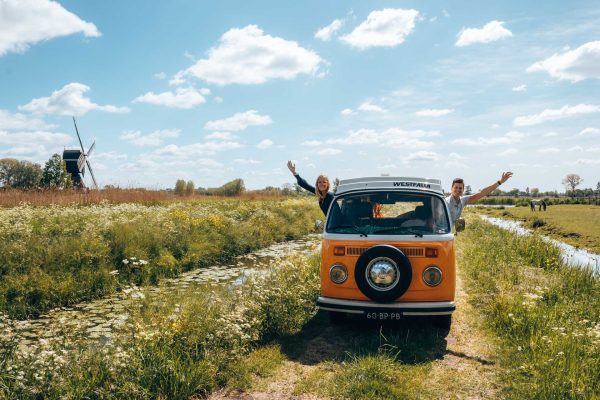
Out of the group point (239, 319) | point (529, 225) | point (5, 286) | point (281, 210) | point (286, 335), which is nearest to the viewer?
point (239, 319)

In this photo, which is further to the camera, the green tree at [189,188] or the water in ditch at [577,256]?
the green tree at [189,188]

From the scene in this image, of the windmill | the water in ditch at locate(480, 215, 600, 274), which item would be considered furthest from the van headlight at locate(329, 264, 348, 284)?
the windmill

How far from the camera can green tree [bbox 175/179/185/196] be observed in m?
41.6

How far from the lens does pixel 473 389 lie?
4996 mm

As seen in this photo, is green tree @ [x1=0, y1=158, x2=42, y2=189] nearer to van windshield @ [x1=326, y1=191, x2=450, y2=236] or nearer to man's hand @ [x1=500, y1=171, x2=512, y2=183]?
van windshield @ [x1=326, y1=191, x2=450, y2=236]

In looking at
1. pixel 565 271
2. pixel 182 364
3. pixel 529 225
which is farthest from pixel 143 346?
pixel 529 225

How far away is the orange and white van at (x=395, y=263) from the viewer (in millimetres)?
6070

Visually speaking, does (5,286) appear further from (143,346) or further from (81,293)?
(143,346)

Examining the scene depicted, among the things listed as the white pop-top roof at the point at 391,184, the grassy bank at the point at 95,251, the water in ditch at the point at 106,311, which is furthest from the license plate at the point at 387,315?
the grassy bank at the point at 95,251

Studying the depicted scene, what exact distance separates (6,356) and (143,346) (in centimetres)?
157

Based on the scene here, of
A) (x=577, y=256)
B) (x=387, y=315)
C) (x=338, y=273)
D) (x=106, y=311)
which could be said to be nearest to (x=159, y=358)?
(x=338, y=273)

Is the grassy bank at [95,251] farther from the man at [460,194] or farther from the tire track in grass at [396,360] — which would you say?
the man at [460,194]

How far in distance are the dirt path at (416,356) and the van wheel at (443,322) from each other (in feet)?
0.38

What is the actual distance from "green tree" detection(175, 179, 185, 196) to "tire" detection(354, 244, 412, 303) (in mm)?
37197
